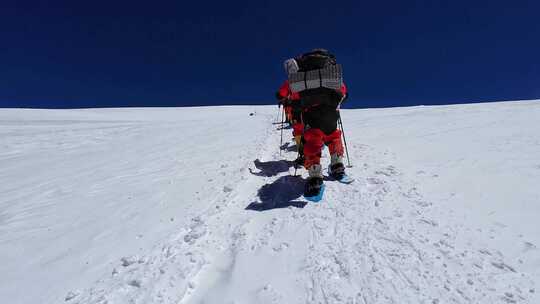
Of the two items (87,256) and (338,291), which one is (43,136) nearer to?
(87,256)

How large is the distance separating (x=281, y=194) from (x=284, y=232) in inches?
44.4

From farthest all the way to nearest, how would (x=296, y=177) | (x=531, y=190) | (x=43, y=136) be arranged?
(x=43, y=136), (x=296, y=177), (x=531, y=190)

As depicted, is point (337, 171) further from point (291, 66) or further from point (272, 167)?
point (291, 66)

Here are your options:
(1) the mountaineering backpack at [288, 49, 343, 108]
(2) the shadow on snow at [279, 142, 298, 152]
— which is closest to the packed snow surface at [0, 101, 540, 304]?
(2) the shadow on snow at [279, 142, 298, 152]

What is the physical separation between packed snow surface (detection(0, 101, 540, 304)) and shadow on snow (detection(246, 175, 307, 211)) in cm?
3

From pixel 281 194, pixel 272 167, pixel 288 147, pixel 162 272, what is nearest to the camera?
pixel 162 272

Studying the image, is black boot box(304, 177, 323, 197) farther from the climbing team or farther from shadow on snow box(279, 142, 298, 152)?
shadow on snow box(279, 142, 298, 152)

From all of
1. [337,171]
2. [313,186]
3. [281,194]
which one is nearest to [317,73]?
[337,171]

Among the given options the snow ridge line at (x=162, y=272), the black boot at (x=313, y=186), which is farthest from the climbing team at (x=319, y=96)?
the snow ridge line at (x=162, y=272)

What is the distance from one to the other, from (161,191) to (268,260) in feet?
8.51

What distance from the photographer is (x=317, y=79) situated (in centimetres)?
432

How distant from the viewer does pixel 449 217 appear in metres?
2.92

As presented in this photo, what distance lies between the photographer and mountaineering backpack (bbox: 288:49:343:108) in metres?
4.31

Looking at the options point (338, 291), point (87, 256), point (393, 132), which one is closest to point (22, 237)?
point (87, 256)
